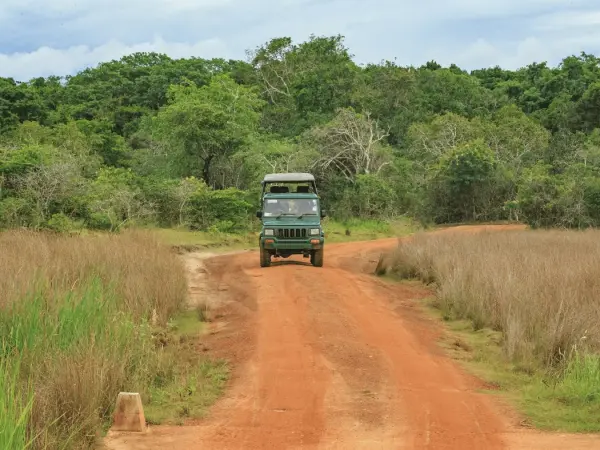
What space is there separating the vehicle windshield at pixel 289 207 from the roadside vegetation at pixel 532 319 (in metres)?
3.57

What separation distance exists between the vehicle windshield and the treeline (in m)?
6.98

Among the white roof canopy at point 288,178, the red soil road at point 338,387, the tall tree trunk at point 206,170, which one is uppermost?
the tall tree trunk at point 206,170

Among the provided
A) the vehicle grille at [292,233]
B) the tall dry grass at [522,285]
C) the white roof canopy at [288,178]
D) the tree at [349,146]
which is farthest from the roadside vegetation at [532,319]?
the tree at [349,146]

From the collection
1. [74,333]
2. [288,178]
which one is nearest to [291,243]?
[288,178]

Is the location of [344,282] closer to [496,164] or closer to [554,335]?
[554,335]

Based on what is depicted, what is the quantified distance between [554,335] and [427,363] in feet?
5.58

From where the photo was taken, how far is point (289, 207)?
20.4m

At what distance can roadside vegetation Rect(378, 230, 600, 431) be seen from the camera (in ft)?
26.2

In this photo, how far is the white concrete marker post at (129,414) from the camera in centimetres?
682

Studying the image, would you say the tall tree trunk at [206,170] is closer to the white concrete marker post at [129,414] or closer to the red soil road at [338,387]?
the red soil road at [338,387]

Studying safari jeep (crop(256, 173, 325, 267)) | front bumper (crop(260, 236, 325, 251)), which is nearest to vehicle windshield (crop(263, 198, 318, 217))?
safari jeep (crop(256, 173, 325, 267))

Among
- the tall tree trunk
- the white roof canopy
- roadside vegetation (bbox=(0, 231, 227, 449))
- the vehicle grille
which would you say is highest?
the tall tree trunk

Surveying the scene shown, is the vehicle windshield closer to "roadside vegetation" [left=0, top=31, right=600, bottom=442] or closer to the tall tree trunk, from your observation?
"roadside vegetation" [left=0, top=31, right=600, bottom=442]

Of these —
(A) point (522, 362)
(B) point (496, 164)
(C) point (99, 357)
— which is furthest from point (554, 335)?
(B) point (496, 164)
